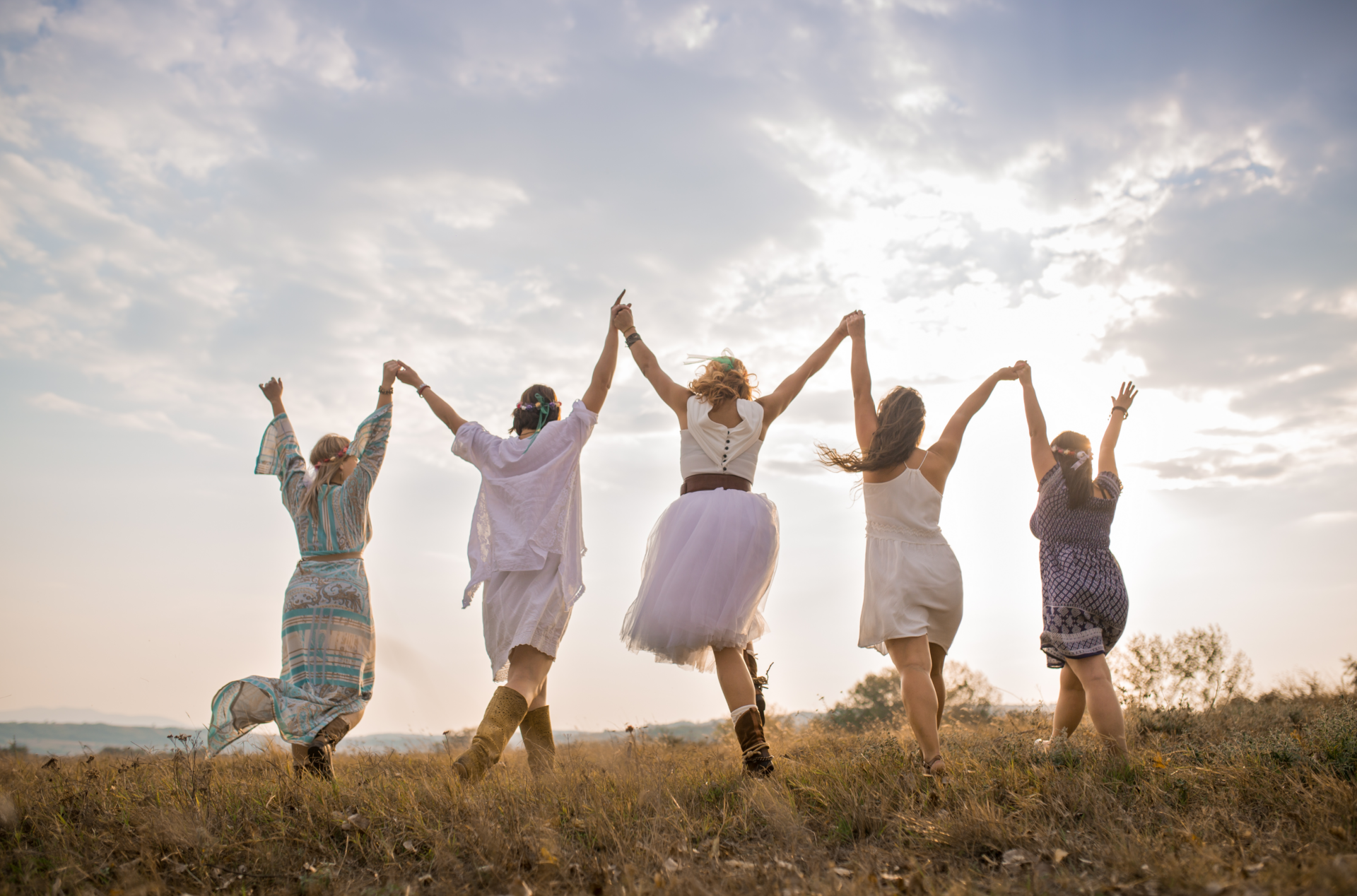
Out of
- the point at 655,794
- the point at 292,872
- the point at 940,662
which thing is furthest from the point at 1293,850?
the point at 292,872

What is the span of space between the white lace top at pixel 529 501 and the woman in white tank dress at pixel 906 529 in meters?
1.99

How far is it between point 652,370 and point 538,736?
2.87 meters

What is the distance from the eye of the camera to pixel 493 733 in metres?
4.90

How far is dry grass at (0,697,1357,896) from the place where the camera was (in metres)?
3.19

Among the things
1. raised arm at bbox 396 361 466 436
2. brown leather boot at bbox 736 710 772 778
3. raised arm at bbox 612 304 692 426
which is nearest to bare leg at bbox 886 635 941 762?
brown leather boot at bbox 736 710 772 778

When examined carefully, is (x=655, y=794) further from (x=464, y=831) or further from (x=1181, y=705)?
(x=1181, y=705)

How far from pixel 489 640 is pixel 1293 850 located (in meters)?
4.70

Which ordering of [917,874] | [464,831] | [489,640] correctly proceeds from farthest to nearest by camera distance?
1. [489,640]
2. [464,831]
3. [917,874]

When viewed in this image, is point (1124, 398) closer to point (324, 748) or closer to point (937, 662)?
point (937, 662)

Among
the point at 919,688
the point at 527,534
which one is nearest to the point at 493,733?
the point at 527,534

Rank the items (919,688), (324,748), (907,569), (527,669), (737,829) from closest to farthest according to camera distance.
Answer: (737,829) < (919,688) < (907,569) < (324,748) < (527,669)

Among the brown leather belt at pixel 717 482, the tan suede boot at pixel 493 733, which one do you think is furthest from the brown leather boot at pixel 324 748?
the brown leather belt at pixel 717 482

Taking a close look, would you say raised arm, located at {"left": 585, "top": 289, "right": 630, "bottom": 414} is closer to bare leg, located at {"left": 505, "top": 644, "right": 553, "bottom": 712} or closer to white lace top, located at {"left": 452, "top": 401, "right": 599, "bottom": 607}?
white lace top, located at {"left": 452, "top": 401, "right": 599, "bottom": 607}

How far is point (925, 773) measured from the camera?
4.32 meters
